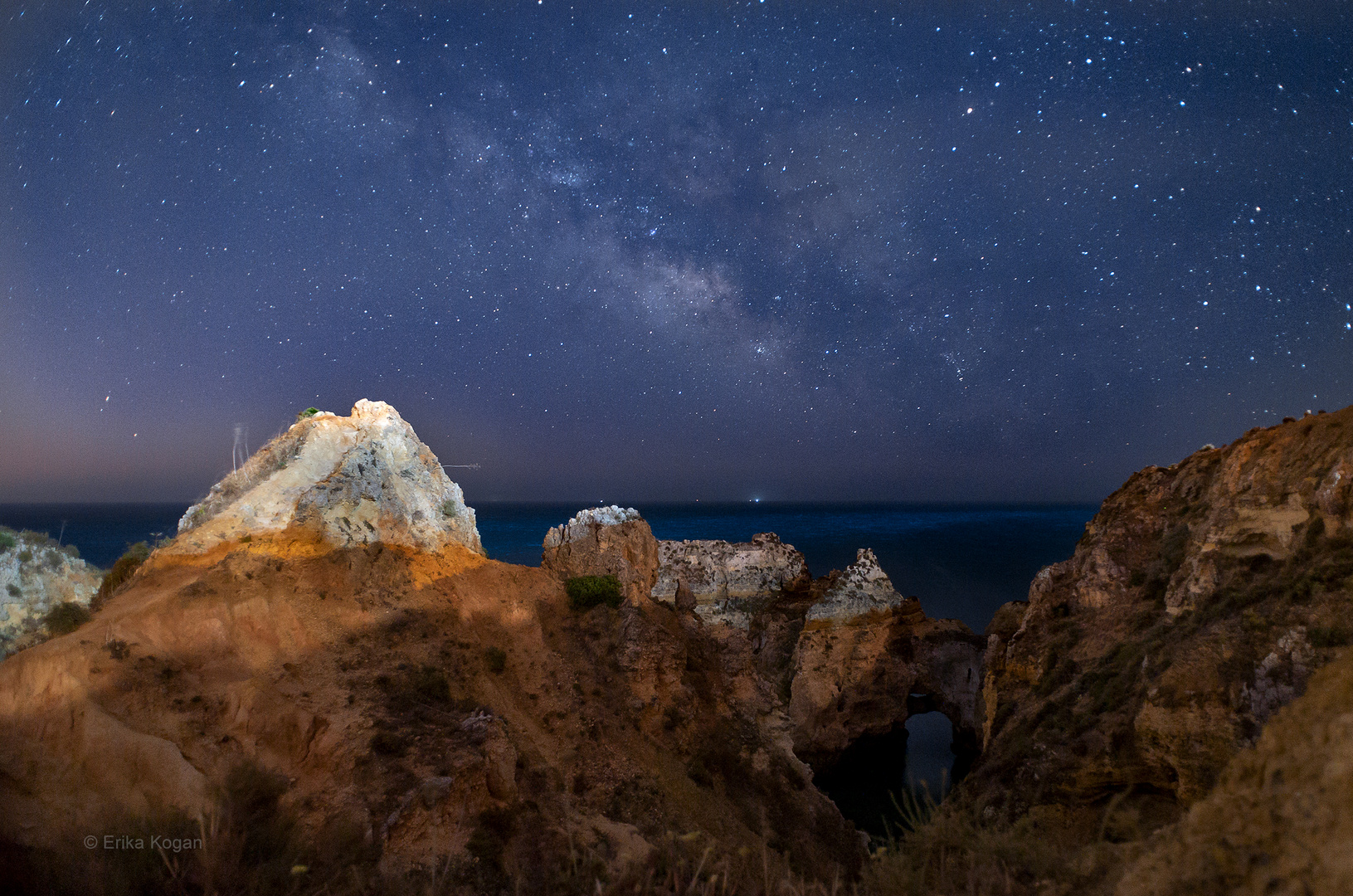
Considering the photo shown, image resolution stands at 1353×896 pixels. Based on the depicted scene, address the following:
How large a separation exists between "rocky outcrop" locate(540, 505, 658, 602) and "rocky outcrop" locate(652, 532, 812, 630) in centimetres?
1394

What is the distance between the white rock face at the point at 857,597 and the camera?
3391 centimetres

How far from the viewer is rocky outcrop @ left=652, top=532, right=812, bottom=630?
39844 millimetres

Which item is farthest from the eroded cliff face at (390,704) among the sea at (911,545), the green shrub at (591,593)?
the sea at (911,545)

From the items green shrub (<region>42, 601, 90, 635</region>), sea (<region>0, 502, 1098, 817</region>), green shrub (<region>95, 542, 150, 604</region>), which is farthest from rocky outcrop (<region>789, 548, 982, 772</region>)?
green shrub (<region>42, 601, 90, 635</region>)

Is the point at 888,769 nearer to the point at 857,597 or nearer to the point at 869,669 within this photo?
the point at 869,669

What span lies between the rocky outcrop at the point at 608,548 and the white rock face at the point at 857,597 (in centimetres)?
1352

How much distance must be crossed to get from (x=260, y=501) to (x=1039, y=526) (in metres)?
157

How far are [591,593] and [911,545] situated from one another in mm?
104784

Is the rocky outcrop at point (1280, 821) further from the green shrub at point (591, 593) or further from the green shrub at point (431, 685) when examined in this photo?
the green shrub at point (591, 593)

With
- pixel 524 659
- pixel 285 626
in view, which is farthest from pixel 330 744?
pixel 524 659

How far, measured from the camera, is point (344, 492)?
1639 centimetres

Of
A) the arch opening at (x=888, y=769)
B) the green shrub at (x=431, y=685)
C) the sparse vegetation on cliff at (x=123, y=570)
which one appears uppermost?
the sparse vegetation on cliff at (x=123, y=570)

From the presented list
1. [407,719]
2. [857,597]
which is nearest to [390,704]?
[407,719]

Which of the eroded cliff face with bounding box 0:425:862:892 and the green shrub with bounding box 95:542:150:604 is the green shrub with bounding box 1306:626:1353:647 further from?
the green shrub with bounding box 95:542:150:604
